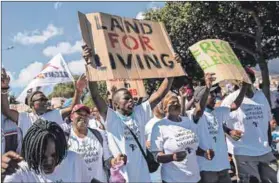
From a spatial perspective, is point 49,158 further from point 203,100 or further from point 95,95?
point 203,100

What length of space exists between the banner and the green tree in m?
9.76

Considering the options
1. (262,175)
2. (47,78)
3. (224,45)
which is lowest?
(262,175)

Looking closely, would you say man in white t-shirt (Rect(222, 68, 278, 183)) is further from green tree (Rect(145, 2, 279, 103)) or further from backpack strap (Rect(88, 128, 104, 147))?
green tree (Rect(145, 2, 279, 103))

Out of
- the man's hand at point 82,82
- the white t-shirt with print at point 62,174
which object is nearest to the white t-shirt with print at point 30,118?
the man's hand at point 82,82

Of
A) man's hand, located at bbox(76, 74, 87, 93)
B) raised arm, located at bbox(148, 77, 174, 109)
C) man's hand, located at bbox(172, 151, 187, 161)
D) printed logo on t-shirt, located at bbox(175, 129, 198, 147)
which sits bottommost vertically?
man's hand, located at bbox(172, 151, 187, 161)

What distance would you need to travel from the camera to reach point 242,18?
18.6 m

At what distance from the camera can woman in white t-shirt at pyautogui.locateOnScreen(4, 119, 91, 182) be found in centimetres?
272

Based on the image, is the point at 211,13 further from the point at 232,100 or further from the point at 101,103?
the point at 101,103

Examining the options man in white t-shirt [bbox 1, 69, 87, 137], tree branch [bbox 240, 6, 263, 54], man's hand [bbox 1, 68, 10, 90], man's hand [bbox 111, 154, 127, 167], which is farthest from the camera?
tree branch [bbox 240, 6, 263, 54]

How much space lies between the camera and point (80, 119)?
4.77 m

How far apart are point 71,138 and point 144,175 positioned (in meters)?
0.83

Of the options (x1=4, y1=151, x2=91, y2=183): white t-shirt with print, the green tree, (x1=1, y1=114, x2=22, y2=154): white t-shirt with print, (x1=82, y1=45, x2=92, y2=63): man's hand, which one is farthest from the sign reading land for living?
the green tree

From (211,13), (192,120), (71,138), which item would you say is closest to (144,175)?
(71,138)

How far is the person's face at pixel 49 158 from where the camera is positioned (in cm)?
276
